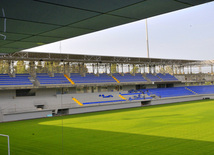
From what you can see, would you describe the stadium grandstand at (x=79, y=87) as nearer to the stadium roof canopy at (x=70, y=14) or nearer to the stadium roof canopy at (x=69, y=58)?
the stadium roof canopy at (x=69, y=58)

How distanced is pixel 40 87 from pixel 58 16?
2771cm

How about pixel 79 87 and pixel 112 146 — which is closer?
pixel 112 146

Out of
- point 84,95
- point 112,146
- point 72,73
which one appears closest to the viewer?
point 112,146

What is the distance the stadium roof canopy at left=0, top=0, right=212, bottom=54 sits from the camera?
306 centimetres

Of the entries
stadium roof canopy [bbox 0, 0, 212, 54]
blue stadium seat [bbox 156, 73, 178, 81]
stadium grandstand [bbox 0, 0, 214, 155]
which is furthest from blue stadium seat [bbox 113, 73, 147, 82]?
stadium roof canopy [bbox 0, 0, 212, 54]

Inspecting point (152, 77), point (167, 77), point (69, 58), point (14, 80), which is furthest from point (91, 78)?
point (167, 77)

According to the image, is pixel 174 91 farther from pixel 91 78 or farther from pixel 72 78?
pixel 72 78

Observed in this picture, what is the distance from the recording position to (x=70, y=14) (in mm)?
3488

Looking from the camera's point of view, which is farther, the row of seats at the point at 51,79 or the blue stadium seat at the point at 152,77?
the blue stadium seat at the point at 152,77

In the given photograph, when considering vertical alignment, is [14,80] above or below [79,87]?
above

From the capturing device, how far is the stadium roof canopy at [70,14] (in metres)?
3.06

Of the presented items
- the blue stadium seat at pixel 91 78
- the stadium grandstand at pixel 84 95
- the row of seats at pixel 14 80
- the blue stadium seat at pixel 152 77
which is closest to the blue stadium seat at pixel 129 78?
the stadium grandstand at pixel 84 95

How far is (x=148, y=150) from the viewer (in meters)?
10.4

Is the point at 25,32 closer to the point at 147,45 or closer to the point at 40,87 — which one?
the point at 40,87
